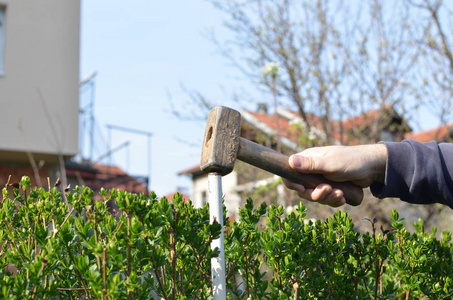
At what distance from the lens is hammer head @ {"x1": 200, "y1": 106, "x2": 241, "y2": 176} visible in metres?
1.53

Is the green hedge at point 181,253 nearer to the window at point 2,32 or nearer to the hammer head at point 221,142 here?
the hammer head at point 221,142

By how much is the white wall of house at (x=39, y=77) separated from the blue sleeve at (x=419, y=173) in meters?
6.94

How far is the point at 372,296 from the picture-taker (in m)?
1.85

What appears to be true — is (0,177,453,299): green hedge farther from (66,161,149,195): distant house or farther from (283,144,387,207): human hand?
(66,161,149,195): distant house

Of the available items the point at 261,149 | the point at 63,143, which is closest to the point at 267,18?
the point at 63,143

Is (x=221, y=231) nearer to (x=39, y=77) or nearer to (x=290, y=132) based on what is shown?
(x=290, y=132)

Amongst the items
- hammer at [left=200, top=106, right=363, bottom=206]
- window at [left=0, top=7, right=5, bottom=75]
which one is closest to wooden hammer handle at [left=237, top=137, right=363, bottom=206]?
hammer at [left=200, top=106, right=363, bottom=206]

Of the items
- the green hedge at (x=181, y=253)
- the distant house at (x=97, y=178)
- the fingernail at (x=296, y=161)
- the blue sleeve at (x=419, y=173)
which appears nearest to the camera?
the green hedge at (x=181, y=253)

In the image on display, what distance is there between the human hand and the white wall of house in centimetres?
679

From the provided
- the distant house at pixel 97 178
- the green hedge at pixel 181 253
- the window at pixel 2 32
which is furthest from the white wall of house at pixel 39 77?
the green hedge at pixel 181 253

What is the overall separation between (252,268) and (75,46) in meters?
8.21

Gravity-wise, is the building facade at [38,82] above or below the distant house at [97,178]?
above

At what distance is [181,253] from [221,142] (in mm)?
401

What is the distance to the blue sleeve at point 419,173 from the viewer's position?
6.36 feet
